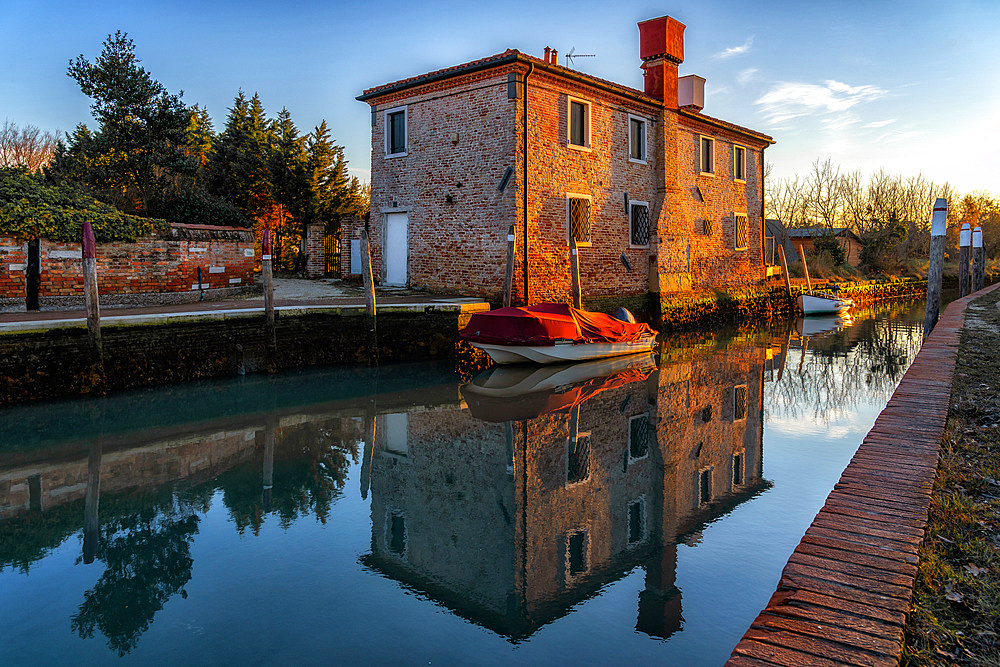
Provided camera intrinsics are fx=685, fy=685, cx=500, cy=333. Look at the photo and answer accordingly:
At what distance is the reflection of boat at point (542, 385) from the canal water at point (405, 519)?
12 centimetres

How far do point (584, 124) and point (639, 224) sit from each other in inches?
151

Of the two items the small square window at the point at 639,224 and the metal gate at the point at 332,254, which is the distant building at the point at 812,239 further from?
the metal gate at the point at 332,254

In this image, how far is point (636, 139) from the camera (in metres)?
20.7

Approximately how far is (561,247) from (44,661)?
15.4 meters

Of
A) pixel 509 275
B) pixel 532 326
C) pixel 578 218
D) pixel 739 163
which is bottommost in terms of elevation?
pixel 532 326

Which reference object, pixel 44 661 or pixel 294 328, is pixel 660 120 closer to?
pixel 294 328

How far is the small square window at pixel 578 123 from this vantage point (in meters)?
18.2

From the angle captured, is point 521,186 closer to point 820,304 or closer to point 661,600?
point 661,600

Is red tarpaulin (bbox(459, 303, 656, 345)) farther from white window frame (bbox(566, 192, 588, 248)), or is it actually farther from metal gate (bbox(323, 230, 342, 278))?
metal gate (bbox(323, 230, 342, 278))

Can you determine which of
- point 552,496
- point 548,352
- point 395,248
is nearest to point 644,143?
point 395,248

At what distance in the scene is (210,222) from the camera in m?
19.4

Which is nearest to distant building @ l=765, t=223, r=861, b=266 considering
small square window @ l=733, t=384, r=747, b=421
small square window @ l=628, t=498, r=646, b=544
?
small square window @ l=733, t=384, r=747, b=421

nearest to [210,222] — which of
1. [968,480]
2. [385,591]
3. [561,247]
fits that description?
[561,247]

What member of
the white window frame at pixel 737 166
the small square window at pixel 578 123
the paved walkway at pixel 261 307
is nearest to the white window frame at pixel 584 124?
the small square window at pixel 578 123
